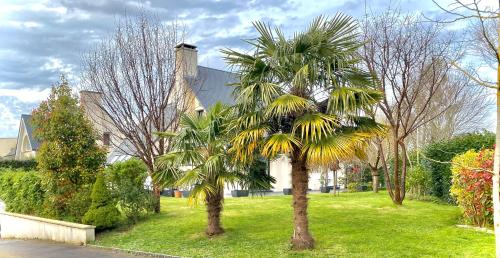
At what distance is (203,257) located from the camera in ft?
29.2

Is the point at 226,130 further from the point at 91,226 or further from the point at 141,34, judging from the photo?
the point at 141,34

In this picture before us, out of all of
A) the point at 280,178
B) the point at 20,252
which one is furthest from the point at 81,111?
the point at 280,178

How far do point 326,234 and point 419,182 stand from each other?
28.4 ft

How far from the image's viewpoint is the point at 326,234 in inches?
387

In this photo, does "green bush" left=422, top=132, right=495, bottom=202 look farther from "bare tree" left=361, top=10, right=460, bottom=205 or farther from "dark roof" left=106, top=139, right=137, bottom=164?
"dark roof" left=106, top=139, right=137, bottom=164

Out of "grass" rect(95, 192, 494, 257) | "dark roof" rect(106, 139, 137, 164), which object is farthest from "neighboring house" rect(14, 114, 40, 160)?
"grass" rect(95, 192, 494, 257)

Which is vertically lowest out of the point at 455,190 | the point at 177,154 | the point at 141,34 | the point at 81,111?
the point at 455,190

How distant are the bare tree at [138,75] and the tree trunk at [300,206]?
6.94m

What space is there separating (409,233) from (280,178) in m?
19.4

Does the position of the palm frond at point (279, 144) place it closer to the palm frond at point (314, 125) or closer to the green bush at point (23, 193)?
the palm frond at point (314, 125)

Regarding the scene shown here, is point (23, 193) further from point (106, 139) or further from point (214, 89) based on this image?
point (214, 89)

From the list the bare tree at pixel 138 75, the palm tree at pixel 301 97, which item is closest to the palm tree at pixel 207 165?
the palm tree at pixel 301 97

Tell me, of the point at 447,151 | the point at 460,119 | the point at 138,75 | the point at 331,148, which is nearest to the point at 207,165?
the point at 331,148

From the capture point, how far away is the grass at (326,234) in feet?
27.4
